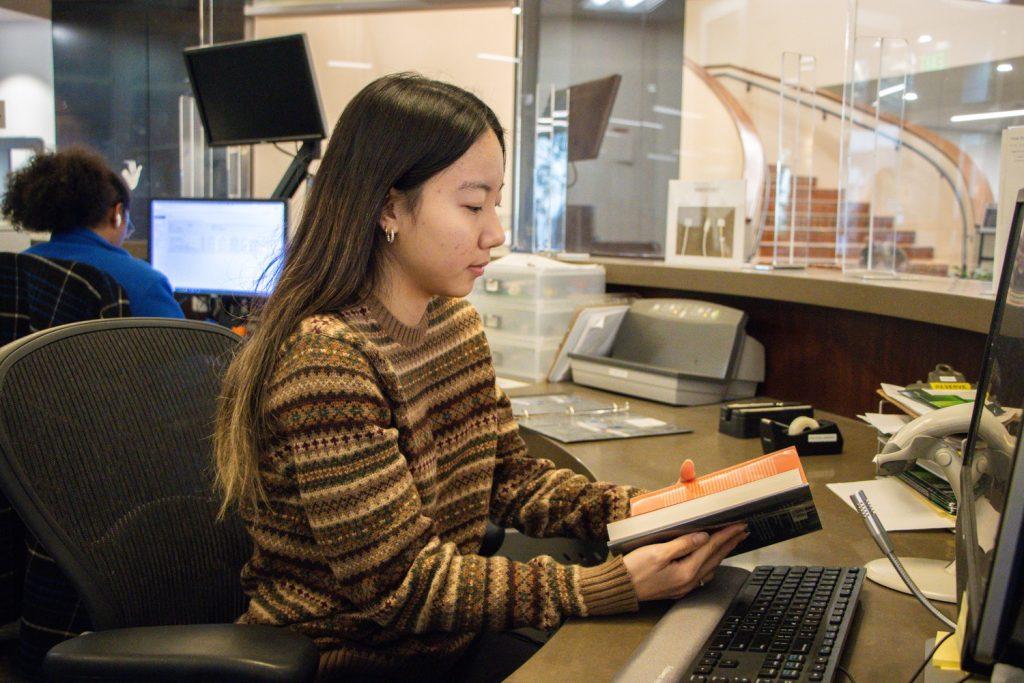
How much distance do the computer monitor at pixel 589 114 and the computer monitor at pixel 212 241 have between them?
1.03 m

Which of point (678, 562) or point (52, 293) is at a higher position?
point (52, 293)

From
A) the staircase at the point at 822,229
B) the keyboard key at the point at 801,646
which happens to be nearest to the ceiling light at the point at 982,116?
the staircase at the point at 822,229

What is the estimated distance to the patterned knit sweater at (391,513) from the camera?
38.3 inches

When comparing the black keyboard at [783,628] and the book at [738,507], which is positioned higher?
the book at [738,507]

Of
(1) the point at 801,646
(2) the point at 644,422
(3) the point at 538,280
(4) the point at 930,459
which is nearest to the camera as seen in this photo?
(1) the point at 801,646

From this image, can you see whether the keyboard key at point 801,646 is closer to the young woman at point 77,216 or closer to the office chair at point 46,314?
the office chair at point 46,314

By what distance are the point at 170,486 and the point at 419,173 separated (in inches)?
19.3

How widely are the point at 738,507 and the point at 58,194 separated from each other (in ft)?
6.99

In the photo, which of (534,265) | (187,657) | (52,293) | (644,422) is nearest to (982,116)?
(534,265)

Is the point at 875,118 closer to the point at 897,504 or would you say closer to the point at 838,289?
the point at 838,289

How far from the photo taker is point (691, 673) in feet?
2.59

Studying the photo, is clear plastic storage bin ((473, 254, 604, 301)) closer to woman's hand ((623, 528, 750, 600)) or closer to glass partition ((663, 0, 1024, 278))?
glass partition ((663, 0, 1024, 278))

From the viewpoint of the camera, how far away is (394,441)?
1.02 metres

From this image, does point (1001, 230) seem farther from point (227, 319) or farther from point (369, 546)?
point (227, 319)
